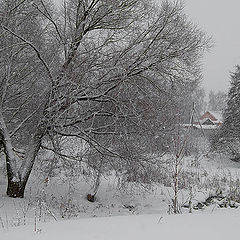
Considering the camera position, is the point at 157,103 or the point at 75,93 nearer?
the point at 75,93

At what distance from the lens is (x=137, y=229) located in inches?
163

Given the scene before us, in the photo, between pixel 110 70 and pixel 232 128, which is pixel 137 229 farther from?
pixel 232 128

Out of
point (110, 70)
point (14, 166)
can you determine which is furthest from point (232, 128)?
point (14, 166)

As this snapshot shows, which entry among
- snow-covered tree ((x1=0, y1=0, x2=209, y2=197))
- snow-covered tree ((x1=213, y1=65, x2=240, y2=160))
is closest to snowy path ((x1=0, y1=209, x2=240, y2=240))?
snow-covered tree ((x1=0, y1=0, x2=209, y2=197))

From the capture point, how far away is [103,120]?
9.34 metres

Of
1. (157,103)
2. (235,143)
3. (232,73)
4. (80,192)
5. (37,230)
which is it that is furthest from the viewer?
(232,73)

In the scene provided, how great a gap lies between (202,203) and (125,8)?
623 centimetres

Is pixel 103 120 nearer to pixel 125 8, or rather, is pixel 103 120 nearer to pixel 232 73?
pixel 125 8

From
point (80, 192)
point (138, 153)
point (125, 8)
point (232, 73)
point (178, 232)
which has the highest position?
point (232, 73)

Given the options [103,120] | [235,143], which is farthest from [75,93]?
[235,143]

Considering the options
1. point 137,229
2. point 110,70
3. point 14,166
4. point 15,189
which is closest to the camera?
point 137,229

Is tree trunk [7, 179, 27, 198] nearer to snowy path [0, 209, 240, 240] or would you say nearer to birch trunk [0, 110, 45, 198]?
birch trunk [0, 110, 45, 198]

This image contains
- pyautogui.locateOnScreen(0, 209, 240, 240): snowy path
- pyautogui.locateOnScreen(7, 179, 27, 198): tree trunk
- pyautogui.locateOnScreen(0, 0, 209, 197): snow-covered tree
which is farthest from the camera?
pyautogui.locateOnScreen(7, 179, 27, 198): tree trunk

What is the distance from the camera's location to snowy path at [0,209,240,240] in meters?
3.84
